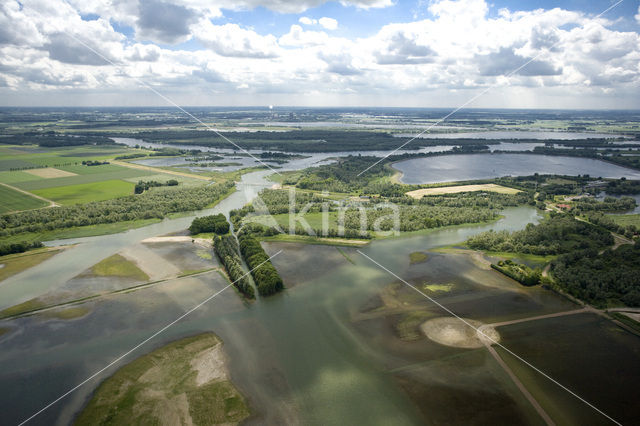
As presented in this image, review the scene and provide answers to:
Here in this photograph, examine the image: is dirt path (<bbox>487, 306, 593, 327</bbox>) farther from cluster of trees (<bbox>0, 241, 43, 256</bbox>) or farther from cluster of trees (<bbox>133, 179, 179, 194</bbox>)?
cluster of trees (<bbox>133, 179, 179, 194</bbox>)

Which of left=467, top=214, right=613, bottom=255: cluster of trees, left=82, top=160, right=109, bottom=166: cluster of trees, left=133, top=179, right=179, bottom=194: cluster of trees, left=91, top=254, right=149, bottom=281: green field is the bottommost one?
left=91, top=254, right=149, bottom=281: green field

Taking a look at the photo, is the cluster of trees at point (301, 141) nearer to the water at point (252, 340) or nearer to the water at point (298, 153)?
the water at point (298, 153)

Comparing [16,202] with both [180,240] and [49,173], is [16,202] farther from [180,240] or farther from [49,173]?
[180,240]

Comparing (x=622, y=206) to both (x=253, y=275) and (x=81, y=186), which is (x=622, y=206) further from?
(x=81, y=186)

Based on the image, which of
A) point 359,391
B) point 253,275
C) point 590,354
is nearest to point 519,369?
point 590,354

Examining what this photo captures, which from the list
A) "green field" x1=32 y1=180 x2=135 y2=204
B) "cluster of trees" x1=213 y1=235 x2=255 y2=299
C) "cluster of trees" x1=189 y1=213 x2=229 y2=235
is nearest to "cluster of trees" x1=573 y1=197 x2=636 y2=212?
"cluster of trees" x1=213 y1=235 x2=255 y2=299

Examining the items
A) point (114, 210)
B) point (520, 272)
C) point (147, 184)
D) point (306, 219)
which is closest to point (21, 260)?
point (114, 210)
